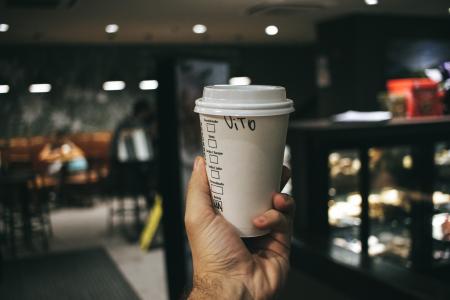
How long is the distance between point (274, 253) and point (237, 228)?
14 centimetres

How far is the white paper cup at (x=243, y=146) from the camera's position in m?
1.04

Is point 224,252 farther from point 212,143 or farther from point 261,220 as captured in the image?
point 212,143

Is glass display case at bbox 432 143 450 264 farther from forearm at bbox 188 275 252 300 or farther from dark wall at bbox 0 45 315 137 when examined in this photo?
dark wall at bbox 0 45 315 137

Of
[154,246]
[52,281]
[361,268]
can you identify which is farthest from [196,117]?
[154,246]

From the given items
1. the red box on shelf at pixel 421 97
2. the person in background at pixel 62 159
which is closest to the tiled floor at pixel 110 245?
the person in background at pixel 62 159

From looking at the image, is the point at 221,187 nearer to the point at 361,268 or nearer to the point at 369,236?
the point at 361,268

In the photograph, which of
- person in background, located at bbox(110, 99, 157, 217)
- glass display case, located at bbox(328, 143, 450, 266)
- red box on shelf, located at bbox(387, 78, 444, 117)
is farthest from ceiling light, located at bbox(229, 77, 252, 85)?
red box on shelf, located at bbox(387, 78, 444, 117)

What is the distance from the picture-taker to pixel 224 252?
1113 millimetres

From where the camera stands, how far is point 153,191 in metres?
6.79

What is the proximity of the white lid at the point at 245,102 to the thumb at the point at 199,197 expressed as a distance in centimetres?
17

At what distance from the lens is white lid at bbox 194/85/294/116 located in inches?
40.2

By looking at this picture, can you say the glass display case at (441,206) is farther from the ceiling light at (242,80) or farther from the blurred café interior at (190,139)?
the ceiling light at (242,80)

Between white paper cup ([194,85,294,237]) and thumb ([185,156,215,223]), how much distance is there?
2cm

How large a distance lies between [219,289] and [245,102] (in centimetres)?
44
